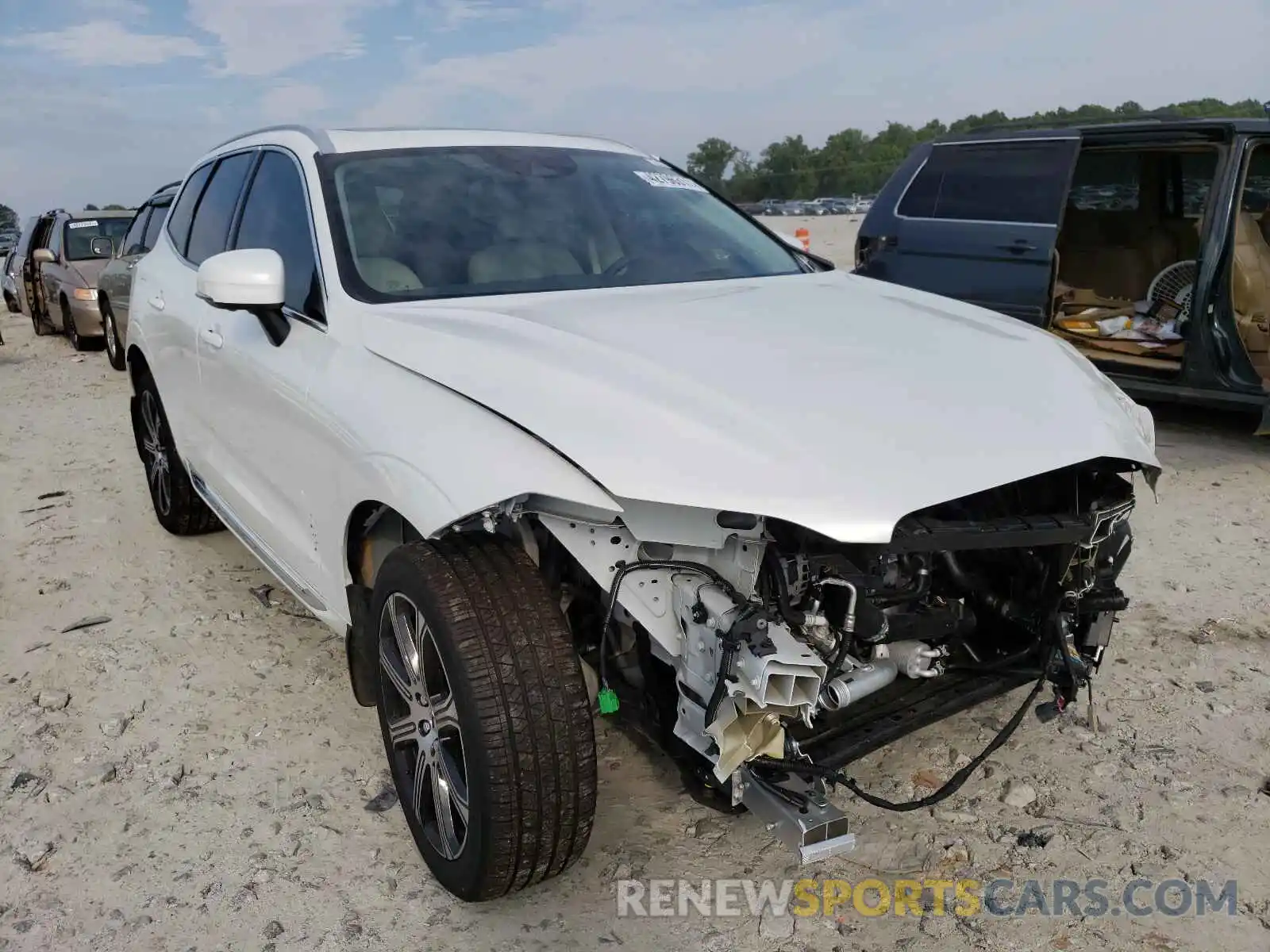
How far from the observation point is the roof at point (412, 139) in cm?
334

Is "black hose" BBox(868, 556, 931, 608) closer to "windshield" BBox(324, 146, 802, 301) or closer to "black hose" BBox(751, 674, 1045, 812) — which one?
"black hose" BBox(751, 674, 1045, 812)

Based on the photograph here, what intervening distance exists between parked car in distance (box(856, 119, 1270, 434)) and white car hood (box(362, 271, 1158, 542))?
3.66m

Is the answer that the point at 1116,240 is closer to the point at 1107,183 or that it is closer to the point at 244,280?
the point at 1107,183

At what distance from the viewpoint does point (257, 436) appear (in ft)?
10.6

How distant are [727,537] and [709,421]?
241mm

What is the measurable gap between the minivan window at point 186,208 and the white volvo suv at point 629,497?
1333 mm

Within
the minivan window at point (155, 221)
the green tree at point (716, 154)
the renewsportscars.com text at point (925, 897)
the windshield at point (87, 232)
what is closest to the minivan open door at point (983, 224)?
the renewsportscars.com text at point (925, 897)

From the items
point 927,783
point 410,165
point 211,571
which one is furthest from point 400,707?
point 211,571

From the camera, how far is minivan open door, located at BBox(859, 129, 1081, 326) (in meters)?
6.32

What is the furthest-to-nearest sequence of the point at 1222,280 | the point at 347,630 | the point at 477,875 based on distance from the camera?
the point at 1222,280 → the point at 347,630 → the point at 477,875

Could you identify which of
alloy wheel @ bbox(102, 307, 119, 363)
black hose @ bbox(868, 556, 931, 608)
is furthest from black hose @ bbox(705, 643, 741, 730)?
alloy wheel @ bbox(102, 307, 119, 363)

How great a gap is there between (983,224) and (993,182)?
0.29m

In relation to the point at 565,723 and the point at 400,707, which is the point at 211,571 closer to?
the point at 400,707

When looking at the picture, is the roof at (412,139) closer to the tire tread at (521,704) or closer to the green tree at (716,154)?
the tire tread at (521,704)
